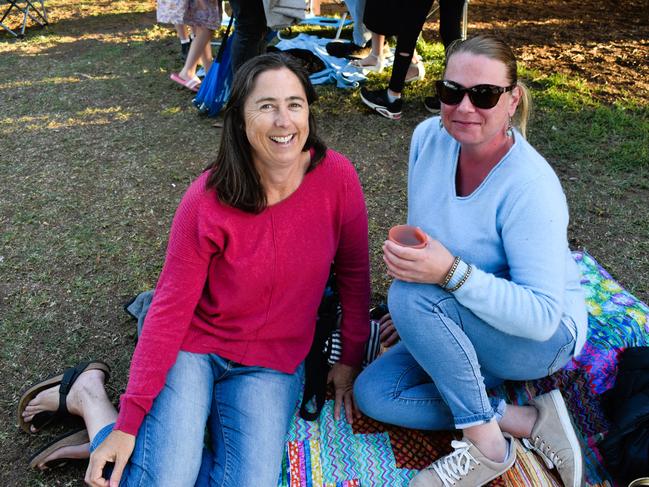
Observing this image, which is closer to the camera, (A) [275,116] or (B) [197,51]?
(A) [275,116]

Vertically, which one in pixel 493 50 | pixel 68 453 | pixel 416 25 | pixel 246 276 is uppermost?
pixel 493 50

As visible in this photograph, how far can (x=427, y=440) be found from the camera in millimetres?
2359

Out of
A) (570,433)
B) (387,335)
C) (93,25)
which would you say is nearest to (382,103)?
(387,335)

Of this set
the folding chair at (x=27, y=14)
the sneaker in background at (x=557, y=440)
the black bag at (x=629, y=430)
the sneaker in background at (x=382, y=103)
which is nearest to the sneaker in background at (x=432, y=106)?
the sneaker in background at (x=382, y=103)

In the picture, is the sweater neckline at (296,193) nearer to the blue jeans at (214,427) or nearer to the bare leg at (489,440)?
the blue jeans at (214,427)

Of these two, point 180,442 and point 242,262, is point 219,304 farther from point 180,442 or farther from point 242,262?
point 180,442

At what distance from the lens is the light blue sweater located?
1867 mm

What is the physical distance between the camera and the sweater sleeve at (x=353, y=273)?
225cm

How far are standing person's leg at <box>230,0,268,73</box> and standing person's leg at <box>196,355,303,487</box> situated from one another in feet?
10.2

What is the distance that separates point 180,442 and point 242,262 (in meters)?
0.67

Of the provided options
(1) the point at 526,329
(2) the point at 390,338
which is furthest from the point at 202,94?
(1) the point at 526,329

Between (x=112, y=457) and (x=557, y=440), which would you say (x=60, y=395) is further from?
(x=557, y=440)

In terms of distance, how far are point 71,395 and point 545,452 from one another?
6.39 feet

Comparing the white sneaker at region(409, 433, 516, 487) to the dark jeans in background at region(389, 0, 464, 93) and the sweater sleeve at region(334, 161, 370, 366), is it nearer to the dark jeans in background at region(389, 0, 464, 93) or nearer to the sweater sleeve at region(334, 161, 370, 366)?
the sweater sleeve at region(334, 161, 370, 366)
